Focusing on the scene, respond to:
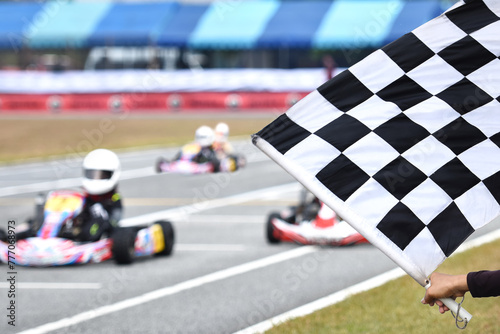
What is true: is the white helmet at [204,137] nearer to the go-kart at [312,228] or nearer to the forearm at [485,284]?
the go-kart at [312,228]

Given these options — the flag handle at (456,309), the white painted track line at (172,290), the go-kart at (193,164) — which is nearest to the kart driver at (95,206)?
the white painted track line at (172,290)

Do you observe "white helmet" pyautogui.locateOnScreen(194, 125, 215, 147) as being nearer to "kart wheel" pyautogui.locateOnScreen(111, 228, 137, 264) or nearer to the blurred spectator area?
"kart wheel" pyautogui.locateOnScreen(111, 228, 137, 264)

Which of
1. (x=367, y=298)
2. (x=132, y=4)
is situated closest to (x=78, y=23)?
(x=132, y=4)

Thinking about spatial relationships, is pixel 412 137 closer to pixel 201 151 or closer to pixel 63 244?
pixel 63 244

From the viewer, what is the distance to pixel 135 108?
33.5m

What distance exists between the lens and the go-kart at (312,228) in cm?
907

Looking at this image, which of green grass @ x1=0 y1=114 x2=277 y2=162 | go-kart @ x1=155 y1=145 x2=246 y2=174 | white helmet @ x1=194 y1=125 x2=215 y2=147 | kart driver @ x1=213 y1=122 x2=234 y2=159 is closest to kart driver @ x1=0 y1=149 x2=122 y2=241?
go-kart @ x1=155 y1=145 x2=246 y2=174

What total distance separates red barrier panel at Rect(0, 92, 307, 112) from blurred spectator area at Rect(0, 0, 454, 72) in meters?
2.57

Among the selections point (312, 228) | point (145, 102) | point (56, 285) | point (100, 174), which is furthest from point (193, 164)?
point (145, 102)

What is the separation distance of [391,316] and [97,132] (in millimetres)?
19851

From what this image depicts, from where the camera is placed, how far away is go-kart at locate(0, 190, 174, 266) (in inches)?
314

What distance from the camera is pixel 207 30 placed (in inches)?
1400

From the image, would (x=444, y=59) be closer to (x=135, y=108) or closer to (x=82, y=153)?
(x=82, y=153)

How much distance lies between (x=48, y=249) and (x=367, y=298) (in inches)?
112
